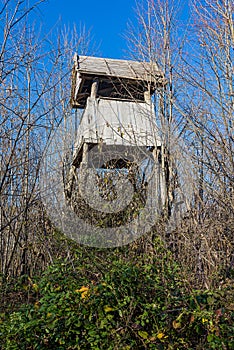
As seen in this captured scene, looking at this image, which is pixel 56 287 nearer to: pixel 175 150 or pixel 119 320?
pixel 119 320

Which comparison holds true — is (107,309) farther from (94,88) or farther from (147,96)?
(94,88)

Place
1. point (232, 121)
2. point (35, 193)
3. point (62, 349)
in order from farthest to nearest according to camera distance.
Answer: point (35, 193)
point (232, 121)
point (62, 349)

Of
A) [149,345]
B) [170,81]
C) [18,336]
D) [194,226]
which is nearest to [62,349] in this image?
[18,336]

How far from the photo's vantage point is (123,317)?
10.8ft

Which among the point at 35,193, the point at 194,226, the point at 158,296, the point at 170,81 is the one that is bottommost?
the point at 158,296

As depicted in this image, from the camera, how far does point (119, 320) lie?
3342 millimetres

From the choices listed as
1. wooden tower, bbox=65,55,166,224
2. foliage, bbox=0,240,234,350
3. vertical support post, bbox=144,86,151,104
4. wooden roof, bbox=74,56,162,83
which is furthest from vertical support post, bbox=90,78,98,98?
foliage, bbox=0,240,234,350

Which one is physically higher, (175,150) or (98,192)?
(175,150)

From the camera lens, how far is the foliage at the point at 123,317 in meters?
3.15

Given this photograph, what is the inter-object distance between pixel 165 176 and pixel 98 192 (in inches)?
37.5

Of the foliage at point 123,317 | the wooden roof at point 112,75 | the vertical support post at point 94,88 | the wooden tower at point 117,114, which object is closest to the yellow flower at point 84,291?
the foliage at point 123,317

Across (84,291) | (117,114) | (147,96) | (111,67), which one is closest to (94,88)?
(111,67)

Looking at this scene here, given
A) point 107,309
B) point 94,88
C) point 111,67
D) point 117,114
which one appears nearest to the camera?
point 107,309

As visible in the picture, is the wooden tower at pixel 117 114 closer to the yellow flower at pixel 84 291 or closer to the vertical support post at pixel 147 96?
the vertical support post at pixel 147 96
